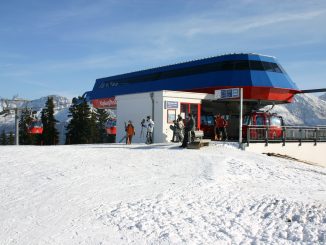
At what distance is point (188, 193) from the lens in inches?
428

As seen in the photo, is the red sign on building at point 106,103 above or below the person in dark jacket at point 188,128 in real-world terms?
above

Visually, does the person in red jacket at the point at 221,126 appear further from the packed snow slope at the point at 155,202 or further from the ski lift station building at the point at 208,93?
the packed snow slope at the point at 155,202

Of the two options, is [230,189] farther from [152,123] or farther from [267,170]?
[152,123]

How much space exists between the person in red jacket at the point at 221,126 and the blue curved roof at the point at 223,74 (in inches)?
128

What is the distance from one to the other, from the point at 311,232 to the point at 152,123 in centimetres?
1519

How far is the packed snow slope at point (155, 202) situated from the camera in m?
8.19

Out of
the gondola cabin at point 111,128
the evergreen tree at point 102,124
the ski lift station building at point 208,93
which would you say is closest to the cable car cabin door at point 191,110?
the ski lift station building at point 208,93

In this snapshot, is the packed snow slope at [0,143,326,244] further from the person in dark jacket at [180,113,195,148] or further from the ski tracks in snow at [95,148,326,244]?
the person in dark jacket at [180,113,195,148]

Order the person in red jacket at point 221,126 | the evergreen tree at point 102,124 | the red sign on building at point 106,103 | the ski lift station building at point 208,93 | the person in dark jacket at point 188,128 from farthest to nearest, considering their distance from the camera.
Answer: the evergreen tree at point 102,124, the red sign on building at point 106,103, the ski lift station building at point 208,93, the person in red jacket at point 221,126, the person in dark jacket at point 188,128

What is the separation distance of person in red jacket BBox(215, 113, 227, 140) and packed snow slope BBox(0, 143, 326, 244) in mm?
8040

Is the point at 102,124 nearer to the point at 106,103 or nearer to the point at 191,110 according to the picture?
the point at 106,103

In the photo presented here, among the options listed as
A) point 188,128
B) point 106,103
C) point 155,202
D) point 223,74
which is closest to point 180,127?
point 188,128

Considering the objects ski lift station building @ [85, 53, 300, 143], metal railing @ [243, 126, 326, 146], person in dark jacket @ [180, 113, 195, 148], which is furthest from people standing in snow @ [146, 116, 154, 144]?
metal railing @ [243, 126, 326, 146]

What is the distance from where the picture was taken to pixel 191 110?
25141 millimetres
